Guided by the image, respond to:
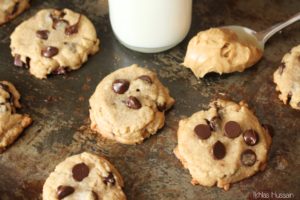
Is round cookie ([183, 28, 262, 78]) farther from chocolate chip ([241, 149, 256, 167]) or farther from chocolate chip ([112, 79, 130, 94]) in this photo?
chocolate chip ([241, 149, 256, 167])

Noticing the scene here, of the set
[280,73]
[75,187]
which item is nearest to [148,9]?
[280,73]

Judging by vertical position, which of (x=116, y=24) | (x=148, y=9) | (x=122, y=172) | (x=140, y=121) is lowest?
(x=122, y=172)

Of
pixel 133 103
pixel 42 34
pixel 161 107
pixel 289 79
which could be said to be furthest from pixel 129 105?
pixel 289 79

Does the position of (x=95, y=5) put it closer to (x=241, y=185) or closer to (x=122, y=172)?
(x=122, y=172)

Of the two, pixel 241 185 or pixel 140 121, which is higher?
pixel 140 121

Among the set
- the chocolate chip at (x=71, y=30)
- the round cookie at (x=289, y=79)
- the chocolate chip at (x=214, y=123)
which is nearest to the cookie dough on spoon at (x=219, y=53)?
the round cookie at (x=289, y=79)

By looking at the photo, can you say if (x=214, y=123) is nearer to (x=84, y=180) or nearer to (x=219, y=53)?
(x=219, y=53)

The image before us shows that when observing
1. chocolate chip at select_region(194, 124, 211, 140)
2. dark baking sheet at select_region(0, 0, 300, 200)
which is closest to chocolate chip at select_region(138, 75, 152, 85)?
dark baking sheet at select_region(0, 0, 300, 200)
